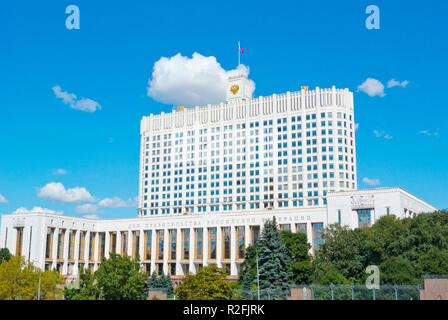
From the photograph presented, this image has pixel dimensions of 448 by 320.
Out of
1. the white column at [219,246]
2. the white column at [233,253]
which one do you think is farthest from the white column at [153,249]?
the white column at [233,253]

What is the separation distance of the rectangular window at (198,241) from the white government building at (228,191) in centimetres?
21

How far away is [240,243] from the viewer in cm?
9862

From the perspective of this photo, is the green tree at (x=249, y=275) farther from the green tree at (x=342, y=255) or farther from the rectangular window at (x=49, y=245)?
the rectangular window at (x=49, y=245)

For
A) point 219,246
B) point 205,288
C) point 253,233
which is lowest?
point 205,288

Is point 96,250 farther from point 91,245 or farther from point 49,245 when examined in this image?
point 49,245

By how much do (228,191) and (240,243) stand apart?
33.6m

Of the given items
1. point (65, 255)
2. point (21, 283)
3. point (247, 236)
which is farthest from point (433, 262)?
point (65, 255)

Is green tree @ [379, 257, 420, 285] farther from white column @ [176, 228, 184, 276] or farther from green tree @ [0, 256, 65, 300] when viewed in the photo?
white column @ [176, 228, 184, 276]

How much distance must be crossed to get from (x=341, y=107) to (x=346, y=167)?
15516mm

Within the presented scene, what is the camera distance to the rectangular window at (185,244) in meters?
104

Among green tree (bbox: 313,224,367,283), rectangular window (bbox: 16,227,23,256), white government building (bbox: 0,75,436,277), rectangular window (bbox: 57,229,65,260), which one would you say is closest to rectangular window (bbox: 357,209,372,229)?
white government building (bbox: 0,75,436,277)

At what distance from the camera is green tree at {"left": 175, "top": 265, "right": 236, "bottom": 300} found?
154ft

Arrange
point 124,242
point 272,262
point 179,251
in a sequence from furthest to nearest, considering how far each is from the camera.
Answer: point 124,242
point 179,251
point 272,262
